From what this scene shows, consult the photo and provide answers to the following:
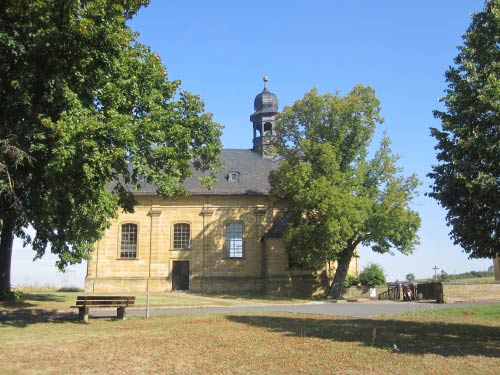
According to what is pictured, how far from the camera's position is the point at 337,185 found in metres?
32.6

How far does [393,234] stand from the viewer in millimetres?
31891

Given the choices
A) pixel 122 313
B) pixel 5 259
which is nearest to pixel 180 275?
pixel 5 259

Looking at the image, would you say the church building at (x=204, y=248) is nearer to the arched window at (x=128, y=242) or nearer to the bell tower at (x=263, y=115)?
the arched window at (x=128, y=242)

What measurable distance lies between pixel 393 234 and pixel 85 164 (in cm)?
2354

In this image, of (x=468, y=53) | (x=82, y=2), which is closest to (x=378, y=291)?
(x=468, y=53)

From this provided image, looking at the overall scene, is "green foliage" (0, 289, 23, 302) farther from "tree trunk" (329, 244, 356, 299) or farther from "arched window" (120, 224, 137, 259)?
"tree trunk" (329, 244, 356, 299)

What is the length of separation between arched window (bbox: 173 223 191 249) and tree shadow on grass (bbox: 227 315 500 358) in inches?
878

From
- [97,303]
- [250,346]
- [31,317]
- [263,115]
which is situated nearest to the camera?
[250,346]

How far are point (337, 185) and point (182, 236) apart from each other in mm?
13629

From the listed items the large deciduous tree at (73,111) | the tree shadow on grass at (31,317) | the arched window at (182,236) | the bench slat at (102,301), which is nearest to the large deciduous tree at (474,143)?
the large deciduous tree at (73,111)

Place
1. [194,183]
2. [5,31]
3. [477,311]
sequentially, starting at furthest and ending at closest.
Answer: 1. [194,183]
2. [477,311]
3. [5,31]

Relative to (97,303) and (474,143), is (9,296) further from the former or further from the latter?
(474,143)

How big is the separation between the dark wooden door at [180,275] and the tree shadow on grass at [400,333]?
886 inches

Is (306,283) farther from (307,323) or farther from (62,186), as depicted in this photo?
(62,186)
